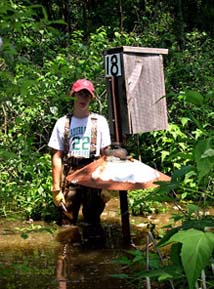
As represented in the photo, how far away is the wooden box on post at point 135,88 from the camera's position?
642 cm

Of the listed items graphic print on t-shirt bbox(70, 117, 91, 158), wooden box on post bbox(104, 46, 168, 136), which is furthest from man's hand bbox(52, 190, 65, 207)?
wooden box on post bbox(104, 46, 168, 136)

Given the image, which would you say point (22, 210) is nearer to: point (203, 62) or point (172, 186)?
point (203, 62)

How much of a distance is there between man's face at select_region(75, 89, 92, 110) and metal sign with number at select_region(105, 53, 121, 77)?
37 centimetres

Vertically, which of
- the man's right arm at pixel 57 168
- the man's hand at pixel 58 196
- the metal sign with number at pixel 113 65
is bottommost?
the man's hand at pixel 58 196

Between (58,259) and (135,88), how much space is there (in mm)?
2488

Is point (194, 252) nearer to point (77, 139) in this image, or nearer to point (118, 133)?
point (77, 139)

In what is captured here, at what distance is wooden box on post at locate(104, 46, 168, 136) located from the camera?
6422 mm

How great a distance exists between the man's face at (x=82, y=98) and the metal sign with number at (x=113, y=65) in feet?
1.21

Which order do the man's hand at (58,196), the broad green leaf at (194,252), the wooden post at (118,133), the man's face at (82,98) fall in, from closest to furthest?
the broad green leaf at (194,252) → the wooden post at (118,133) → the man's face at (82,98) → the man's hand at (58,196)

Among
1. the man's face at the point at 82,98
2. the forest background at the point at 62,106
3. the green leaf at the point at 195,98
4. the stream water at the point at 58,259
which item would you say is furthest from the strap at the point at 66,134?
the green leaf at the point at 195,98

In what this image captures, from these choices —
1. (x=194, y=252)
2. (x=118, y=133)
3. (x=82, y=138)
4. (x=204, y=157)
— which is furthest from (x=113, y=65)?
(x=194, y=252)

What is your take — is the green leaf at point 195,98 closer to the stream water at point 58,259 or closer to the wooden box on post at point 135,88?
the stream water at point 58,259

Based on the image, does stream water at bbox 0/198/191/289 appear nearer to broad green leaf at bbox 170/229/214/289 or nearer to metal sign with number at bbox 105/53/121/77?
metal sign with number at bbox 105/53/121/77

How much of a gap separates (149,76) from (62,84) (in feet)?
5.97
